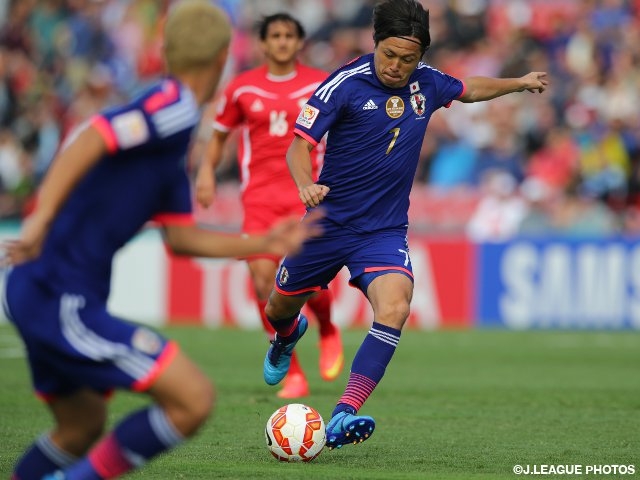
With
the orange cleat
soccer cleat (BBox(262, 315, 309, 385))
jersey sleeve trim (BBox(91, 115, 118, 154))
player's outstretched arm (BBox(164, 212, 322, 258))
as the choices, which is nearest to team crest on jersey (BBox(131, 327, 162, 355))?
player's outstretched arm (BBox(164, 212, 322, 258))

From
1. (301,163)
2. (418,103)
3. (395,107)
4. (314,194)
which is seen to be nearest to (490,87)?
(418,103)

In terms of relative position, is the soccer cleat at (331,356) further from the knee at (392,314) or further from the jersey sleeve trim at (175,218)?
the jersey sleeve trim at (175,218)

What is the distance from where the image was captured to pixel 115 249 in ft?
16.1

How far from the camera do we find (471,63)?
2089cm

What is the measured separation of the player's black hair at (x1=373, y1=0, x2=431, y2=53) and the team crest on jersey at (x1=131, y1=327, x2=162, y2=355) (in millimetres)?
3268

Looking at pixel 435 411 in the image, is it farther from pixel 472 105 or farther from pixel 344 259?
pixel 472 105

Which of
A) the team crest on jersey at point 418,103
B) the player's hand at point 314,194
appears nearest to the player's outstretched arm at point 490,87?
the team crest on jersey at point 418,103

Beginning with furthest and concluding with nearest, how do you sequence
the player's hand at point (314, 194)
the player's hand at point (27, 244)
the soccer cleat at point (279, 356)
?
1. the soccer cleat at point (279, 356)
2. the player's hand at point (314, 194)
3. the player's hand at point (27, 244)

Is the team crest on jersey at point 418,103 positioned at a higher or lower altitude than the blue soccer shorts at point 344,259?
higher

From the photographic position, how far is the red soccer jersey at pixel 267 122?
10.4 metres

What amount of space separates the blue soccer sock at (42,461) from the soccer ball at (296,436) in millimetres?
1948

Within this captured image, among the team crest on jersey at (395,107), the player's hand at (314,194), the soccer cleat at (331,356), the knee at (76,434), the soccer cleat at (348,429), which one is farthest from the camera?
the soccer cleat at (331,356)

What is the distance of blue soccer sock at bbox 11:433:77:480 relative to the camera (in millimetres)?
5105

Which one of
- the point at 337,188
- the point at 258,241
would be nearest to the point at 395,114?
the point at 337,188
